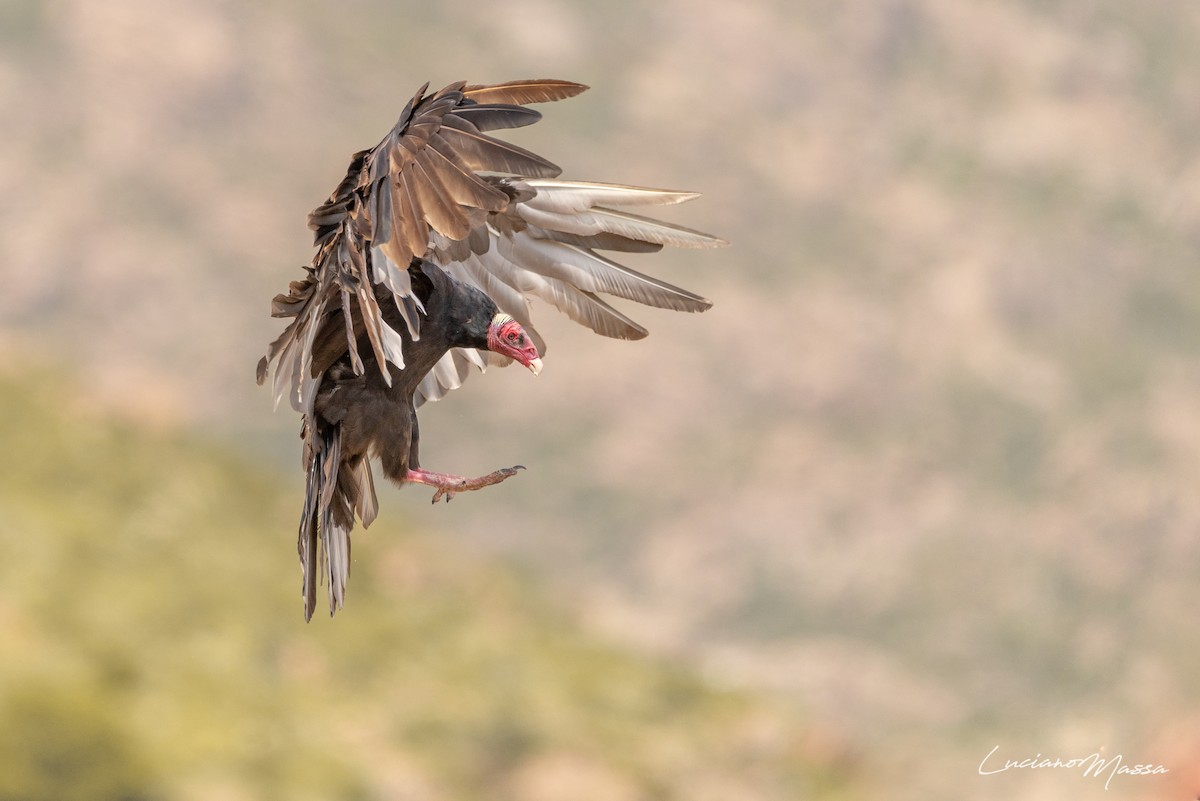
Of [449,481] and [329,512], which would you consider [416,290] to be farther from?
[329,512]

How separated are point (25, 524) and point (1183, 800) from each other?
17692mm

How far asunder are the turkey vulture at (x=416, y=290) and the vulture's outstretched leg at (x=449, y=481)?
0.04ft

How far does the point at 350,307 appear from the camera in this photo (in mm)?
6238

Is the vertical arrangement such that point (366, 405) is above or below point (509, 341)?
below

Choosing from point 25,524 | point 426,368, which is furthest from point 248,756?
point 426,368

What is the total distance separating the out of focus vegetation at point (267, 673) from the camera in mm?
17922

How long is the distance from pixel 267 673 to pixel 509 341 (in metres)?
15.9

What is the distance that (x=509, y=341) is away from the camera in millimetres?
6695

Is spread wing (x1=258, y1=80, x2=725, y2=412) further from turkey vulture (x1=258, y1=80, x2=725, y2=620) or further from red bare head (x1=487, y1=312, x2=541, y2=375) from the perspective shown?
red bare head (x1=487, y1=312, x2=541, y2=375)

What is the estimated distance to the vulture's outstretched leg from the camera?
6.50 m

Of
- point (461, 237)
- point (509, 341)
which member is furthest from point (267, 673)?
point (461, 237)

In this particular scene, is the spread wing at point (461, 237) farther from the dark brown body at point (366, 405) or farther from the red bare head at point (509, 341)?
the red bare head at point (509, 341)
